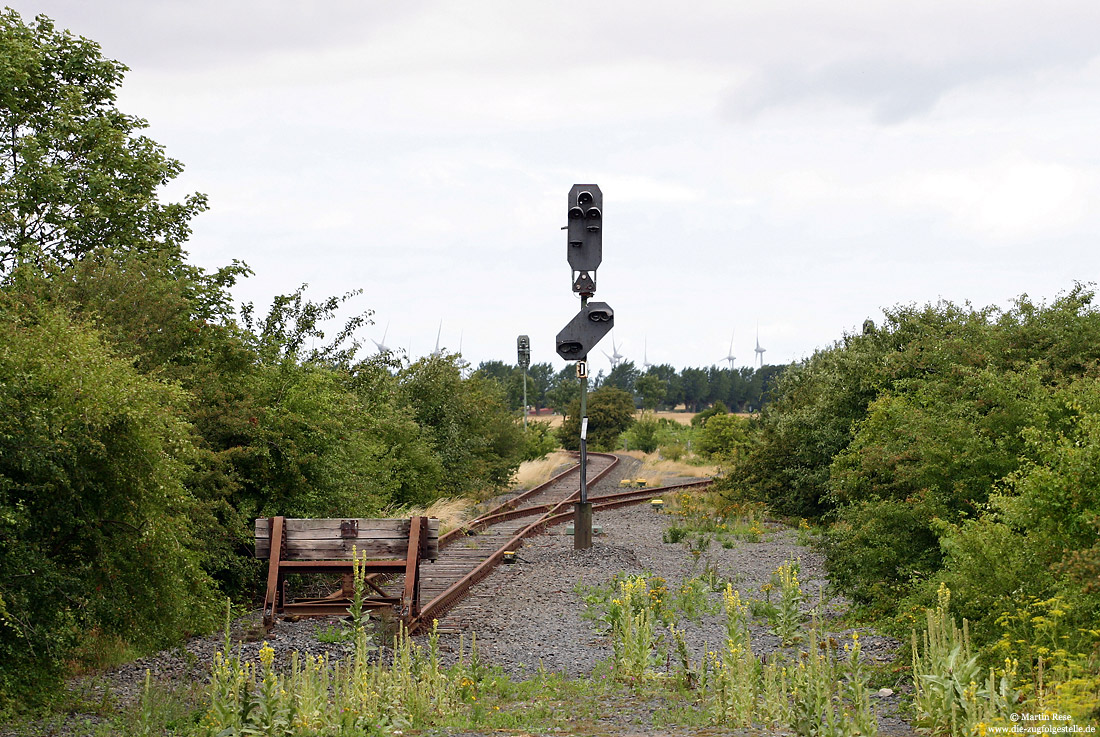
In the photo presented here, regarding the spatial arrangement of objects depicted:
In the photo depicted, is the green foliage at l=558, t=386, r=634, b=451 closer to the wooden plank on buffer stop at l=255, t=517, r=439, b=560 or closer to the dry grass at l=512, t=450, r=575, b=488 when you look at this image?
the dry grass at l=512, t=450, r=575, b=488

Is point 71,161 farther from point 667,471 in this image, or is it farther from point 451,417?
point 667,471

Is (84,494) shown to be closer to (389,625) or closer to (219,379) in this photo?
(389,625)

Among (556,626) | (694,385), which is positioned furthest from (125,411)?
(694,385)

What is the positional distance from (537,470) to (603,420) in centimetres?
2535

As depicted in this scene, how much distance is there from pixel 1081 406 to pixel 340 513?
33.1ft

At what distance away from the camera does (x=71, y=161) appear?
74.2ft

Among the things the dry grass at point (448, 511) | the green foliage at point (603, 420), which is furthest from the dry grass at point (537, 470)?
the dry grass at point (448, 511)

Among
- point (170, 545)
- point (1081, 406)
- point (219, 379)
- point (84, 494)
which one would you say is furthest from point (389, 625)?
point (1081, 406)

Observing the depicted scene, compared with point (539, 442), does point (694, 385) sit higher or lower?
higher

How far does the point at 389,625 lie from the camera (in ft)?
33.8

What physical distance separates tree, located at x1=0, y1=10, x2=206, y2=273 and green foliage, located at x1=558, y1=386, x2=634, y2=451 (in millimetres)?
43822

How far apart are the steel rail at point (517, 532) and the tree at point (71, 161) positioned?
9.79 metres

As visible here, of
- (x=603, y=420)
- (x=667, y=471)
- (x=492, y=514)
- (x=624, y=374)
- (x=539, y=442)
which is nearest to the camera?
(x=492, y=514)

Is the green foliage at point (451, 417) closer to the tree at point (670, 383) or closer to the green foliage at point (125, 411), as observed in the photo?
the green foliage at point (125, 411)
